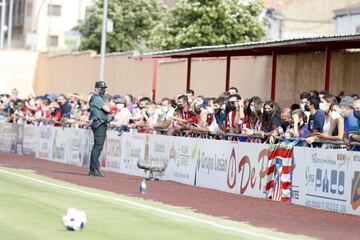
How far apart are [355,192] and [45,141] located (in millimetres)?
20517

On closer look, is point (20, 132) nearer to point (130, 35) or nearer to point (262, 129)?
point (262, 129)

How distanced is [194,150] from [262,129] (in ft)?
11.8

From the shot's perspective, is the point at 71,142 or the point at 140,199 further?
the point at 71,142

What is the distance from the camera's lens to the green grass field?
13695mm

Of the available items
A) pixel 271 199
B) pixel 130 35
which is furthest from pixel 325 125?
pixel 130 35

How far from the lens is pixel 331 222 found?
17.1 meters

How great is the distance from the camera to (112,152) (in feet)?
103

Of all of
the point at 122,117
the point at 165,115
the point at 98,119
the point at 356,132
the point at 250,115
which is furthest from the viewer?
the point at 122,117

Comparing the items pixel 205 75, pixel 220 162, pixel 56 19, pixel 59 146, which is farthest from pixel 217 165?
pixel 56 19

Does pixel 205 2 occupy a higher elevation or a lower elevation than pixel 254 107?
higher

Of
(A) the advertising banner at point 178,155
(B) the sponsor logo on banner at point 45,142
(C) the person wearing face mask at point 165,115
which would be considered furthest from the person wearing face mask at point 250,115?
(B) the sponsor logo on banner at point 45,142

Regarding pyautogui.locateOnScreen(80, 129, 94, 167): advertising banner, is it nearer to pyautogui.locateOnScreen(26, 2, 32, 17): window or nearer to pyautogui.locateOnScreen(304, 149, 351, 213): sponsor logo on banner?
pyautogui.locateOnScreen(304, 149, 351, 213): sponsor logo on banner

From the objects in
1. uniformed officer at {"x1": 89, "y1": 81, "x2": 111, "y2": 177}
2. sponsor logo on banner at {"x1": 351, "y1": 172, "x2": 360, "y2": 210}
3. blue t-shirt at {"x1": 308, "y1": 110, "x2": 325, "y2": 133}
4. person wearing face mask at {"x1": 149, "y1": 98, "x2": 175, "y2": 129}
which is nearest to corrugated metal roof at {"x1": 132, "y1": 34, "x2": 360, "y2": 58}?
person wearing face mask at {"x1": 149, "y1": 98, "x2": 175, "y2": 129}

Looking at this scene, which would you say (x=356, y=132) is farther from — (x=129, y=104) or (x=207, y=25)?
(x=207, y=25)
